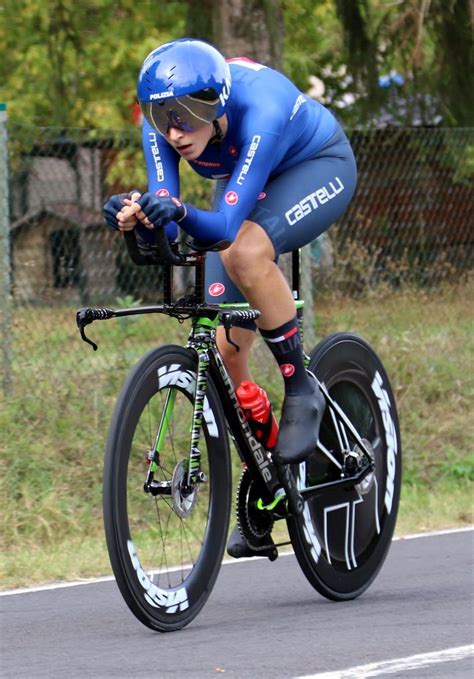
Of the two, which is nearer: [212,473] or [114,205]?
[114,205]

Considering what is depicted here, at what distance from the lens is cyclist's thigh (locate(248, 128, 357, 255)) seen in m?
5.31

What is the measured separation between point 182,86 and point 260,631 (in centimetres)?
185

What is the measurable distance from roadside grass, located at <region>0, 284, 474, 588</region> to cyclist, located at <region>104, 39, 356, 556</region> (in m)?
1.62

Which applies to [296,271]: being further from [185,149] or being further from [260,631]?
[260,631]

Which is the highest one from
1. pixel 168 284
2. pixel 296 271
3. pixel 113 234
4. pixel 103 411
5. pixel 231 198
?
pixel 231 198

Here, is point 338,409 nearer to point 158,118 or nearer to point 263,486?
point 263,486

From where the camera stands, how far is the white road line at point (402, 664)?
14.5ft

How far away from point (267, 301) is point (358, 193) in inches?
243

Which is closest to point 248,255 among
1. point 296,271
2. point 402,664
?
point 296,271

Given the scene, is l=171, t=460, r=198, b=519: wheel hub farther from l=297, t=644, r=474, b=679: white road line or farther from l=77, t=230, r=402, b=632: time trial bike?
l=297, t=644, r=474, b=679: white road line

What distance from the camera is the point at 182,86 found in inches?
189

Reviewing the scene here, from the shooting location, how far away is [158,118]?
4918 mm

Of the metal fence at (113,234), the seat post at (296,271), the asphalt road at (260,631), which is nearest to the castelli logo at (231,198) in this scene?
the seat post at (296,271)

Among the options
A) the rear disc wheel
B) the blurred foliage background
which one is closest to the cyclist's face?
the rear disc wheel
